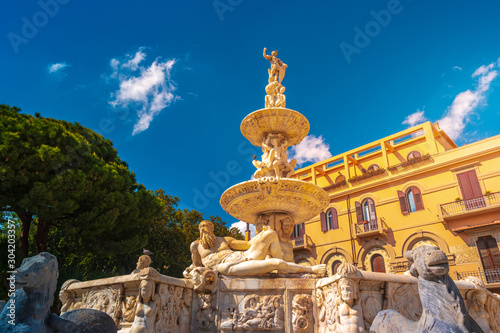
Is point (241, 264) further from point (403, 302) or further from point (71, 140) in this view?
point (71, 140)

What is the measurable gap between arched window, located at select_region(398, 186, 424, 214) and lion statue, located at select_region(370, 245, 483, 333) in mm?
21502

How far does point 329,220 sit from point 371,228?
369 cm

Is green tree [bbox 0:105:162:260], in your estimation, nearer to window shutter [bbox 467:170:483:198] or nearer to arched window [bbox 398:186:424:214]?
arched window [bbox 398:186:424:214]

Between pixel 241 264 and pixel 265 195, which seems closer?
pixel 241 264

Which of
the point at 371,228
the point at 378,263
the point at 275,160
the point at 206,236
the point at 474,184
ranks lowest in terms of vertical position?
the point at 206,236

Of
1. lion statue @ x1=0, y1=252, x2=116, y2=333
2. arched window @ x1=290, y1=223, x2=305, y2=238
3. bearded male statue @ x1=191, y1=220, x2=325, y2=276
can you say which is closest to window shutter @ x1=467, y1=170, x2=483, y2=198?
arched window @ x1=290, y1=223, x2=305, y2=238

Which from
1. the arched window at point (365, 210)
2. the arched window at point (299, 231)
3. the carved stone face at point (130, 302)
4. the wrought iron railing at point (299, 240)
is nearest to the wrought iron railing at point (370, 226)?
the arched window at point (365, 210)

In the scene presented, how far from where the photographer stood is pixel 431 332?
2336 millimetres

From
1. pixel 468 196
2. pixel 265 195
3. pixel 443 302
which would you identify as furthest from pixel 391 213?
pixel 443 302

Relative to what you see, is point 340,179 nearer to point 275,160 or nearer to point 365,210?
point 365,210

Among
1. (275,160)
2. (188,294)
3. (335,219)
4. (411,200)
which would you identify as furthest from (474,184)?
(188,294)

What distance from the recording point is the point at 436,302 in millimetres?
2436

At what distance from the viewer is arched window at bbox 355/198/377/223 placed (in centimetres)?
2384

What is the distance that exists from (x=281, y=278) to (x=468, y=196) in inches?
761
